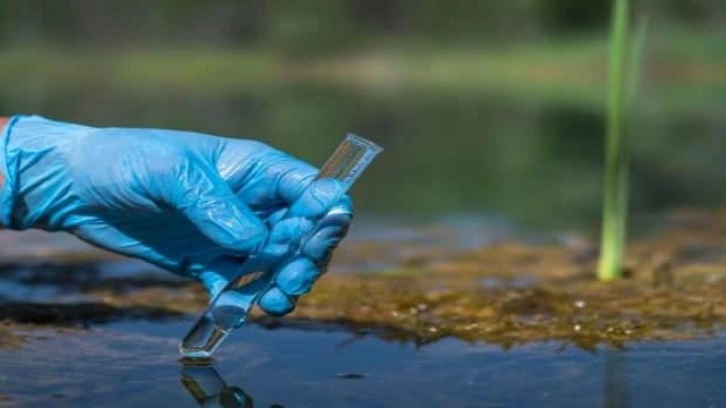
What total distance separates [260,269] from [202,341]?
0.19 metres

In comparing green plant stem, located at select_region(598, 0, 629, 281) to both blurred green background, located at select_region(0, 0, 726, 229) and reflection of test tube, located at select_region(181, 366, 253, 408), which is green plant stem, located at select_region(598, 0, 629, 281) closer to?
reflection of test tube, located at select_region(181, 366, 253, 408)

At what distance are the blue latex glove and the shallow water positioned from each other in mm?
155

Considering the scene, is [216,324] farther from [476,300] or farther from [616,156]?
[616,156]

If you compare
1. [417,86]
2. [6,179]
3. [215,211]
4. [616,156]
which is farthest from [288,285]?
[417,86]

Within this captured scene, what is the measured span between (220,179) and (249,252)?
118mm

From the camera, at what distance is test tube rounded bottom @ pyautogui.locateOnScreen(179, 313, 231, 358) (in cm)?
241

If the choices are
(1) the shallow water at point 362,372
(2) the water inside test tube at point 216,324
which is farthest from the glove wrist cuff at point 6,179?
(2) the water inside test tube at point 216,324

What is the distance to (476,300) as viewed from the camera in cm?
312

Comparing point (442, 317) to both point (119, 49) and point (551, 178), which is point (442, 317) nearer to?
point (551, 178)

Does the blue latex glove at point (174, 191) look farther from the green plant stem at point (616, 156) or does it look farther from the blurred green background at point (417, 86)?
the blurred green background at point (417, 86)

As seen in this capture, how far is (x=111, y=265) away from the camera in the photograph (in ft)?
12.4

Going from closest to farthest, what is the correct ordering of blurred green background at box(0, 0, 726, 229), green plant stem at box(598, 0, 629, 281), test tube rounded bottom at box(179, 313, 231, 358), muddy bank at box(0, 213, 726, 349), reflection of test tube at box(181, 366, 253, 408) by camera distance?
reflection of test tube at box(181, 366, 253, 408) → test tube rounded bottom at box(179, 313, 231, 358) → muddy bank at box(0, 213, 726, 349) → green plant stem at box(598, 0, 629, 281) → blurred green background at box(0, 0, 726, 229)

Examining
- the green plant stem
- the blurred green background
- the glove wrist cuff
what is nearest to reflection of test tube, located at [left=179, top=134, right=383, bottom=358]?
the glove wrist cuff

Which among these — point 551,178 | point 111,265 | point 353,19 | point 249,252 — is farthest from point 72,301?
point 353,19
